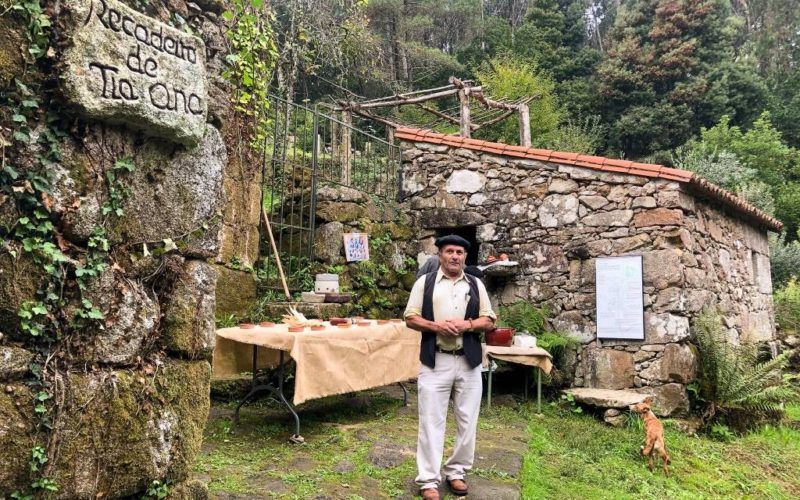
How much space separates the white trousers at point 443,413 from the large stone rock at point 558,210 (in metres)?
4.12

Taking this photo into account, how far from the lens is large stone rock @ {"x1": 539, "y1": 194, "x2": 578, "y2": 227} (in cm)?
719

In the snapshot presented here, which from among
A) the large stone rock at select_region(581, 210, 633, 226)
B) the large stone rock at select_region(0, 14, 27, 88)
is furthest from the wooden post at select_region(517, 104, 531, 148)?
the large stone rock at select_region(0, 14, 27, 88)

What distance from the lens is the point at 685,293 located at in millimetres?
6582

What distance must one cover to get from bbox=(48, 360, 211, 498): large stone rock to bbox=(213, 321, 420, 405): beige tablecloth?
187cm

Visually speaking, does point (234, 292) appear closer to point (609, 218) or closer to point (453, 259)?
point (453, 259)

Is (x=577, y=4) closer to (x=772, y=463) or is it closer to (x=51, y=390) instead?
(x=772, y=463)

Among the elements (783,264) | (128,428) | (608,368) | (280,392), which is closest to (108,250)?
(128,428)

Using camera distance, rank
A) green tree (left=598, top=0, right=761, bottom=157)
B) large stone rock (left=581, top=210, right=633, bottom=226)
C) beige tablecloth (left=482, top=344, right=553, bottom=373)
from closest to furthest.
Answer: beige tablecloth (left=482, top=344, right=553, bottom=373) → large stone rock (left=581, top=210, right=633, bottom=226) → green tree (left=598, top=0, right=761, bottom=157)

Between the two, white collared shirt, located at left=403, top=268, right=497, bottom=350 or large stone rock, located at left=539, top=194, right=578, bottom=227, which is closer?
white collared shirt, located at left=403, top=268, right=497, bottom=350

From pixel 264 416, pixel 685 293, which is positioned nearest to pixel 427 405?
pixel 264 416

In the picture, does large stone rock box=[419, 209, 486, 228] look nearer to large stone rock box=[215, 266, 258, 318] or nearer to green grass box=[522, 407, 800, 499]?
green grass box=[522, 407, 800, 499]

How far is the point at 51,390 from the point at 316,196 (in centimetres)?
548

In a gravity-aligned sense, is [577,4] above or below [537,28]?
above

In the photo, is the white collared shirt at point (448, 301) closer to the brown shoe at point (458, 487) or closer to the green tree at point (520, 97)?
the brown shoe at point (458, 487)
